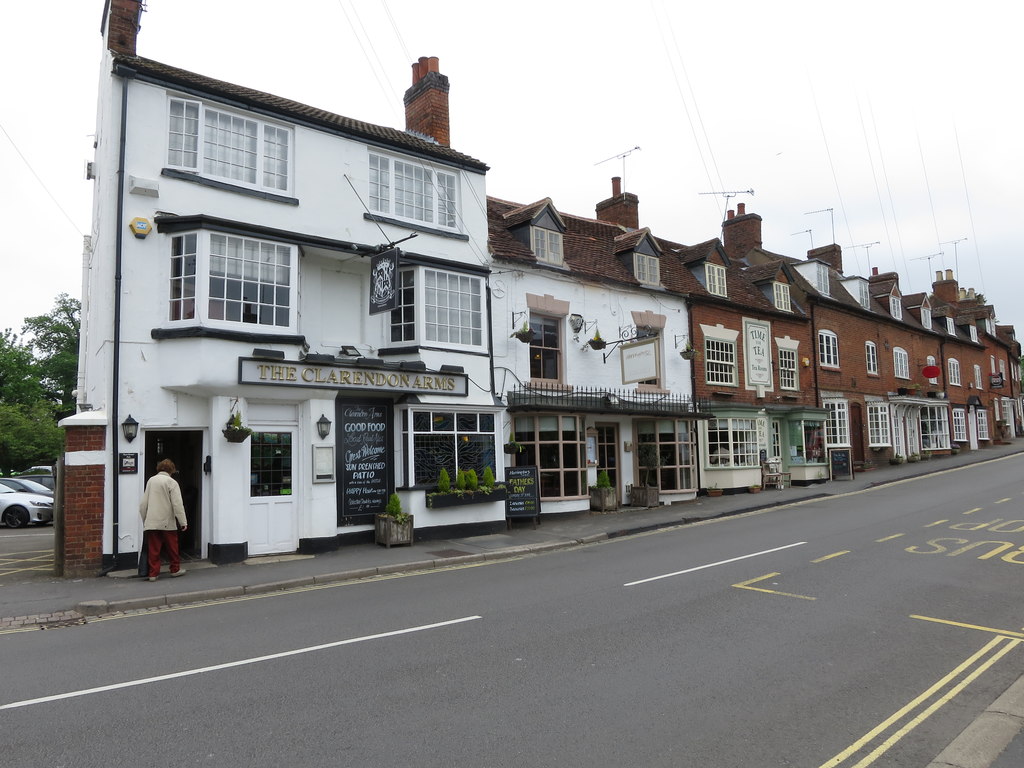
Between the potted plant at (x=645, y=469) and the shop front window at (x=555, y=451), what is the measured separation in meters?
2.14

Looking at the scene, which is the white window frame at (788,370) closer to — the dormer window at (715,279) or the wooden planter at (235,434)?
the dormer window at (715,279)

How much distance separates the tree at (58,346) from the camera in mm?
50281

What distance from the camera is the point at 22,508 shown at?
66.7 ft

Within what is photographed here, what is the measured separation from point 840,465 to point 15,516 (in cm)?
2787

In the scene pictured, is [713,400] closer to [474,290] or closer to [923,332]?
[474,290]

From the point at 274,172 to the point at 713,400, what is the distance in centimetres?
1535

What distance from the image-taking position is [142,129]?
11.8 m

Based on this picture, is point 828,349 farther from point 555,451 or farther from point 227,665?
point 227,665

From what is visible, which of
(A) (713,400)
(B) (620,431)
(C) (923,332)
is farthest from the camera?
(C) (923,332)

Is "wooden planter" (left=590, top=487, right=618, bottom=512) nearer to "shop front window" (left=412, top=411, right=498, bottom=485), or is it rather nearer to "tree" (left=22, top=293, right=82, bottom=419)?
"shop front window" (left=412, top=411, right=498, bottom=485)

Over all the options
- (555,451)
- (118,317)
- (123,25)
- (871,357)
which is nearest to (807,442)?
(871,357)

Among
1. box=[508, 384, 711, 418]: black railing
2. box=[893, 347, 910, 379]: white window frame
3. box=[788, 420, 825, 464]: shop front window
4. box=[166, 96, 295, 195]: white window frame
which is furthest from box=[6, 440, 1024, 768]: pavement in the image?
box=[893, 347, 910, 379]: white window frame

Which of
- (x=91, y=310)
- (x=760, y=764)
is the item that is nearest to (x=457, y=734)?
(x=760, y=764)

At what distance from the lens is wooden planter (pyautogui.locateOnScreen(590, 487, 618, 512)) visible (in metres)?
18.1
